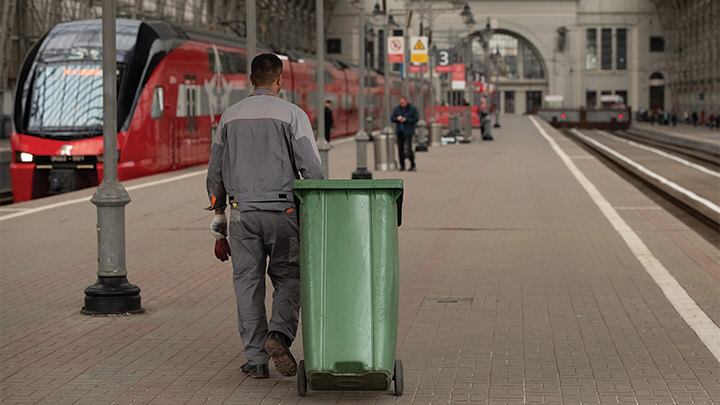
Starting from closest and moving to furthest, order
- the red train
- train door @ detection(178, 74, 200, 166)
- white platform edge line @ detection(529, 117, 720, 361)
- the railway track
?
white platform edge line @ detection(529, 117, 720, 361) < the railway track < the red train < train door @ detection(178, 74, 200, 166)

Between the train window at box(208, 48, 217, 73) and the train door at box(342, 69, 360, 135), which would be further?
the train door at box(342, 69, 360, 135)

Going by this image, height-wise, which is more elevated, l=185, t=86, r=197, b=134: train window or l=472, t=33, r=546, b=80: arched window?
l=472, t=33, r=546, b=80: arched window

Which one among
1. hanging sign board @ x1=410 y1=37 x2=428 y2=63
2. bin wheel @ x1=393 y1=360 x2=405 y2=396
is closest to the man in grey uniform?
bin wheel @ x1=393 y1=360 x2=405 y2=396

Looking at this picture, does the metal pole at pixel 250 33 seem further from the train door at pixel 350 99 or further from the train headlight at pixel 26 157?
the train door at pixel 350 99

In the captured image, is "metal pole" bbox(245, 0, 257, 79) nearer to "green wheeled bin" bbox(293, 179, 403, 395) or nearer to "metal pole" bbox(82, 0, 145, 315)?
"metal pole" bbox(82, 0, 145, 315)

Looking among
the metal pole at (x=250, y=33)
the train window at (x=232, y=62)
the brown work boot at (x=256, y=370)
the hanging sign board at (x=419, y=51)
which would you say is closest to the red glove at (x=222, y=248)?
the brown work boot at (x=256, y=370)

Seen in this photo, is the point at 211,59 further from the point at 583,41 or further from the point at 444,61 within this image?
the point at 583,41

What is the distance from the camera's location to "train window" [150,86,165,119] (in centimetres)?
2424

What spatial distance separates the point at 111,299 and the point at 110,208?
0.69 metres

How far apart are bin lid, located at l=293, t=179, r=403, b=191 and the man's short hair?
2.79 ft

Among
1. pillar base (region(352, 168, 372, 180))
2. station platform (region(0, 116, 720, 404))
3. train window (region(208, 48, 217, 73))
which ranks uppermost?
train window (region(208, 48, 217, 73))

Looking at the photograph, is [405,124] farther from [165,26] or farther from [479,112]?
[479,112]

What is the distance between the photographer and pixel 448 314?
29.1ft

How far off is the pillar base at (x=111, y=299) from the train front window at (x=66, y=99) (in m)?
14.6
